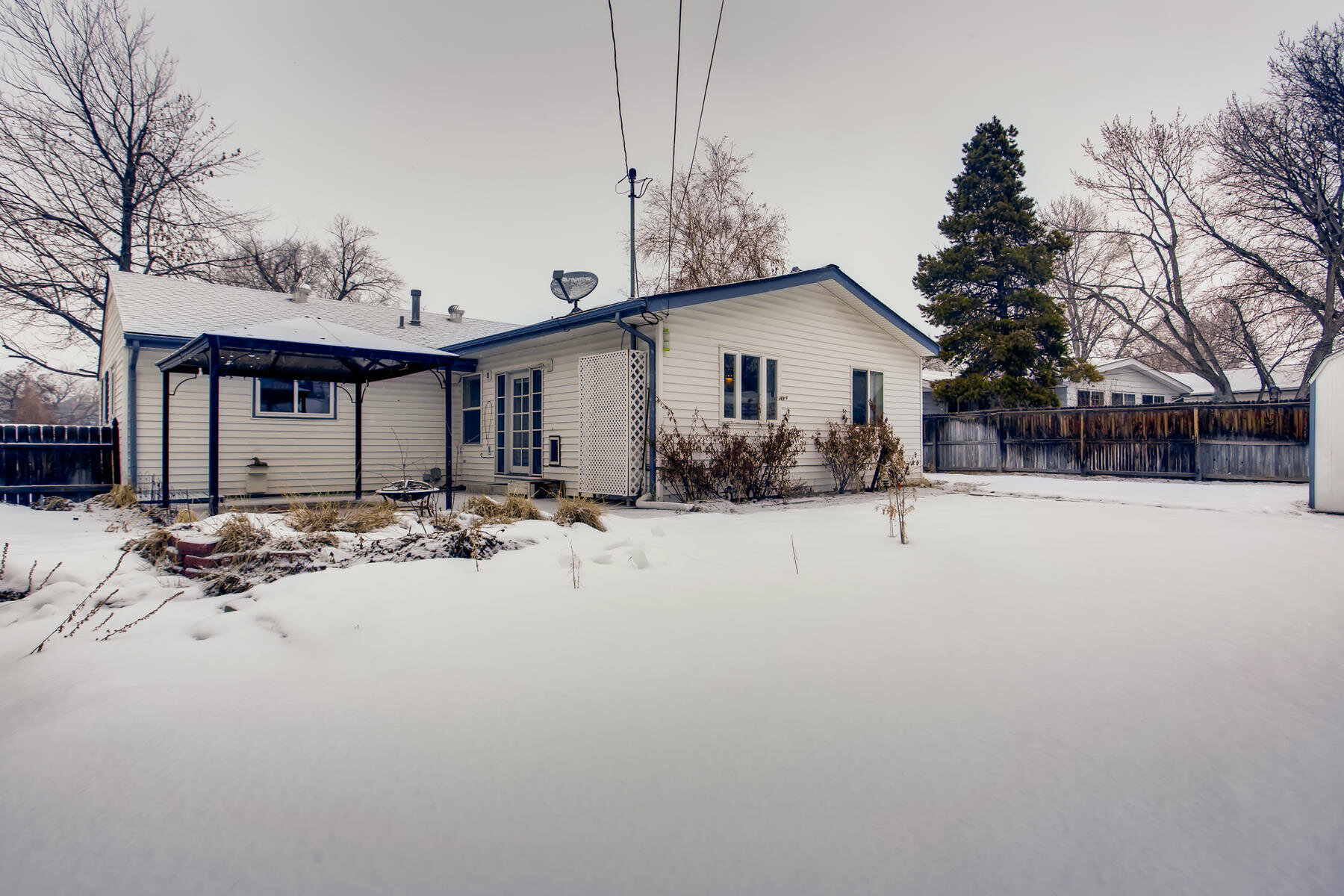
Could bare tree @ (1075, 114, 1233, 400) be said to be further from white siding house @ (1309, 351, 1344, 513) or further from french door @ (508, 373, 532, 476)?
french door @ (508, 373, 532, 476)

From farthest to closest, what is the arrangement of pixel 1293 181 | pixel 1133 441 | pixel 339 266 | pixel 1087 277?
pixel 339 266 → pixel 1087 277 → pixel 1293 181 → pixel 1133 441

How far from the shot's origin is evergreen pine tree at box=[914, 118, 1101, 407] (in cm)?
1956

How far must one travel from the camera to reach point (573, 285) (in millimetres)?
10477

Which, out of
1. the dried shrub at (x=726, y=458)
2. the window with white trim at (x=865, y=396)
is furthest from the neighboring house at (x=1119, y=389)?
the dried shrub at (x=726, y=458)

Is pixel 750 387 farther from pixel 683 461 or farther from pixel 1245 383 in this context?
pixel 1245 383

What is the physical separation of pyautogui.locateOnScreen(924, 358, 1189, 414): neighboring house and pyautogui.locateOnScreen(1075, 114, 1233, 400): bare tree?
2.83 meters

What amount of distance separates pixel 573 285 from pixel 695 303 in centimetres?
260

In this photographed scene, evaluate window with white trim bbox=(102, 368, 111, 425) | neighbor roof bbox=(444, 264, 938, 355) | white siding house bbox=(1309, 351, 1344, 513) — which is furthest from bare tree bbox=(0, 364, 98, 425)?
white siding house bbox=(1309, 351, 1344, 513)

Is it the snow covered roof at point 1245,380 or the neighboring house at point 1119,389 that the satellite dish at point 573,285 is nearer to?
the neighboring house at point 1119,389

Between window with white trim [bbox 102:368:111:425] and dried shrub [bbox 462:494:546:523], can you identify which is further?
window with white trim [bbox 102:368:111:425]

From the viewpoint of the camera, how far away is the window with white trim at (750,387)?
32.4 ft

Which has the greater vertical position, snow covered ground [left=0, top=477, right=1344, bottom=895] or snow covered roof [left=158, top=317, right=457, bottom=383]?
snow covered roof [left=158, top=317, right=457, bottom=383]

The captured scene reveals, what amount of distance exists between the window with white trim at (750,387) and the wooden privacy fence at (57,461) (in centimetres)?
983

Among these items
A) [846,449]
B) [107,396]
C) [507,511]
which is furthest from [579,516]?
[107,396]
